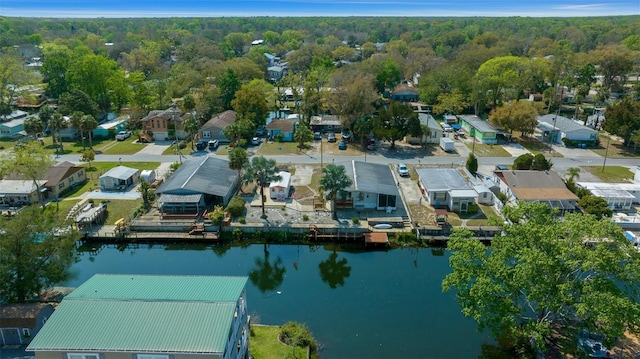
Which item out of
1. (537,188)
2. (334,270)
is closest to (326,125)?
(537,188)

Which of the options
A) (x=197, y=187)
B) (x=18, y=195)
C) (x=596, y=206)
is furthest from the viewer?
(x=18, y=195)

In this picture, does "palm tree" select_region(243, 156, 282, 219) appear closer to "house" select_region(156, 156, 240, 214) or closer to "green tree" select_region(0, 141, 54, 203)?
"house" select_region(156, 156, 240, 214)

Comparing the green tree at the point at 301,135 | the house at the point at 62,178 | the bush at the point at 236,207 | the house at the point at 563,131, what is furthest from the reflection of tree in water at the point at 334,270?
the house at the point at 563,131

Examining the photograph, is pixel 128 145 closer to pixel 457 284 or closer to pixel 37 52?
pixel 457 284

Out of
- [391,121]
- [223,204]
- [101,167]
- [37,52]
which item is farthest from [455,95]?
[37,52]

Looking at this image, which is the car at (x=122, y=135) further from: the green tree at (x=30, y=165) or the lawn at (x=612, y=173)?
the lawn at (x=612, y=173)

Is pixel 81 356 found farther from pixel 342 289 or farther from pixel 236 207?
pixel 236 207

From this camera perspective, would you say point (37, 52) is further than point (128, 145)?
Yes
